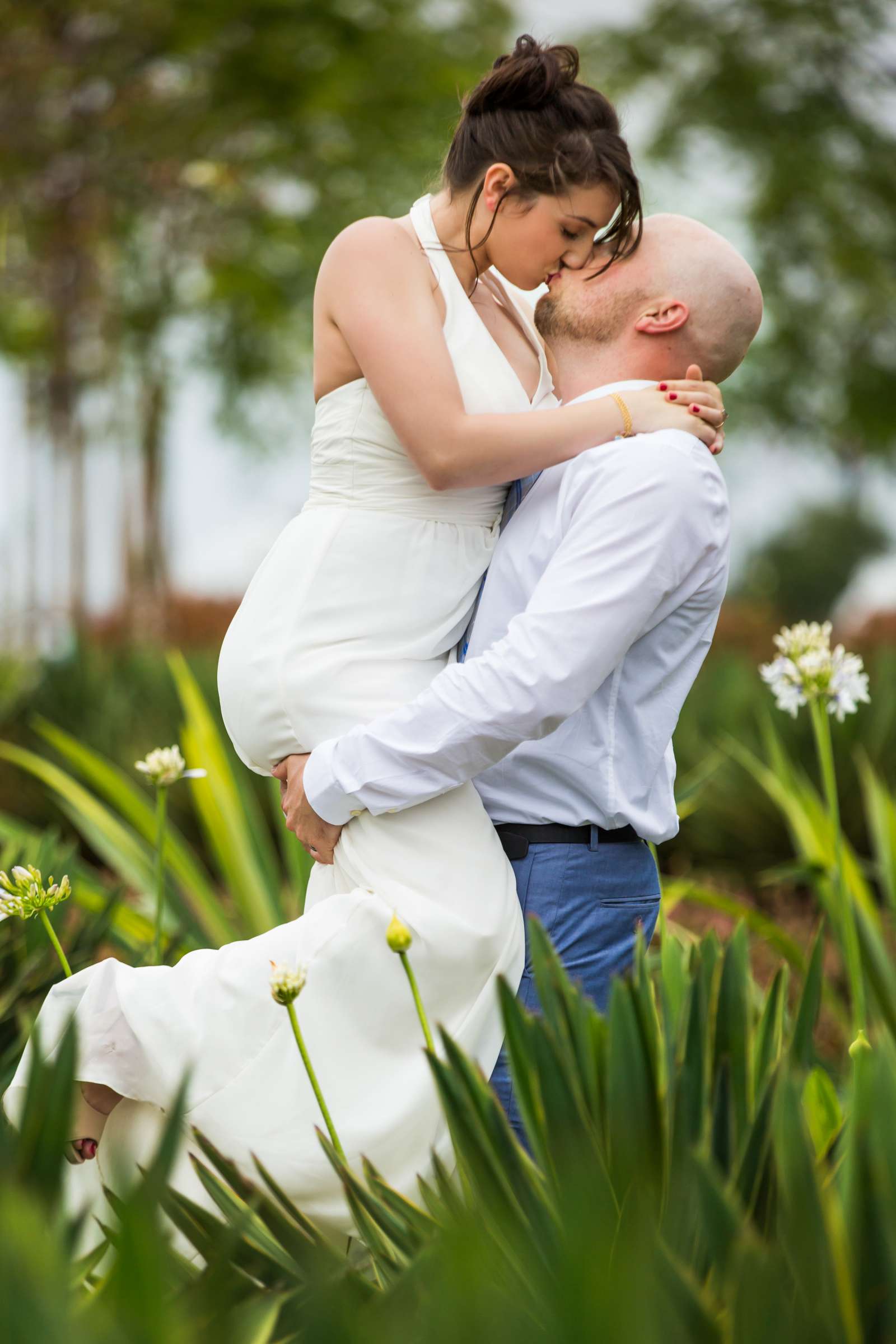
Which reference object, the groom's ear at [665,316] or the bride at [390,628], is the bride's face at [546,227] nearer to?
the bride at [390,628]

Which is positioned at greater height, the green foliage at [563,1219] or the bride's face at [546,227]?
the bride's face at [546,227]

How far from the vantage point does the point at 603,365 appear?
2057 mm

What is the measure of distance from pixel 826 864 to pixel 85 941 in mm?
1734

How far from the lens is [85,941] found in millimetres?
2627

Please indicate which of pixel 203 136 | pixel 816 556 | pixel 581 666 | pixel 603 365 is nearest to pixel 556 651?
pixel 581 666

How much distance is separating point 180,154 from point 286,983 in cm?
1012

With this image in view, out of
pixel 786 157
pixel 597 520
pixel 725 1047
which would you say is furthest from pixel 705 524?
pixel 786 157

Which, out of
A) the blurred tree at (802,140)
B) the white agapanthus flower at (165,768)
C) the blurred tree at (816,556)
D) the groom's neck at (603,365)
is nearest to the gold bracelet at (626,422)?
the groom's neck at (603,365)

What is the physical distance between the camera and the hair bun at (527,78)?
2.00m

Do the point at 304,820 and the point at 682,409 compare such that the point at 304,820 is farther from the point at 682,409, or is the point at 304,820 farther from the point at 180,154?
the point at 180,154

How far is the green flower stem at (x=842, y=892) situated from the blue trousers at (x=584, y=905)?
1.27 ft

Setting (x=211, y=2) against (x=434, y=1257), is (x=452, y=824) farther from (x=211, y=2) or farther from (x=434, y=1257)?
(x=211, y=2)

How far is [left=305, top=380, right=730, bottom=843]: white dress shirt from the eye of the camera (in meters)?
1.75

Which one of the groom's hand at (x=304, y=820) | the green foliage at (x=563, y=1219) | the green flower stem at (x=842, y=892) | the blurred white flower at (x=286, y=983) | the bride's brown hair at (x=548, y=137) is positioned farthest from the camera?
the green flower stem at (x=842, y=892)
